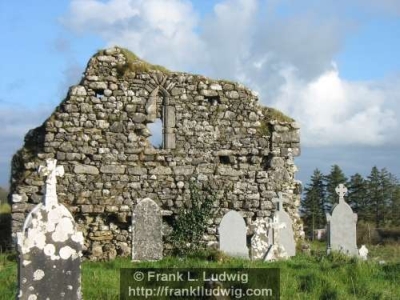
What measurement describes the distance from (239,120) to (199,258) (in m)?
4.52

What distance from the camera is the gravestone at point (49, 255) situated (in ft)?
21.2

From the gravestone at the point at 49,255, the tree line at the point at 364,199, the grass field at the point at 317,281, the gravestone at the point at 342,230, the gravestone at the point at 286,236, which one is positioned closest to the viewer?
the gravestone at the point at 49,255

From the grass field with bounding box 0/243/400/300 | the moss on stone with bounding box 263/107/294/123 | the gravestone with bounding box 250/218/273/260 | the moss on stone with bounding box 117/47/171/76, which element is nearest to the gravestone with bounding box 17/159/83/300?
the grass field with bounding box 0/243/400/300

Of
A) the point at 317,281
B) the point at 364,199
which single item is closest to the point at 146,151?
the point at 317,281

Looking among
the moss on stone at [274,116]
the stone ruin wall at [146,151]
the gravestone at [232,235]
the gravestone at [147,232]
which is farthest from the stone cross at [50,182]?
the moss on stone at [274,116]

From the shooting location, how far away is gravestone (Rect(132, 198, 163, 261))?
40.0 feet

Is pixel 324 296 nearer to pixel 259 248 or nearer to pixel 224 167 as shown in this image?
pixel 259 248

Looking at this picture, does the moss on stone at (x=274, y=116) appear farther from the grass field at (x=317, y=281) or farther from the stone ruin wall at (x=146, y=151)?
the grass field at (x=317, y=281)

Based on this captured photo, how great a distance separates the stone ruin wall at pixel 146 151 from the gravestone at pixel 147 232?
215cm

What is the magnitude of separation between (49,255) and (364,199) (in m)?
24.8

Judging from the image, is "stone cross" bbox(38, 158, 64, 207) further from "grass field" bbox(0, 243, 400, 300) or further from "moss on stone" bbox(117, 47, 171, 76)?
"moss on stone" bbox(117, 47, 171, 76)

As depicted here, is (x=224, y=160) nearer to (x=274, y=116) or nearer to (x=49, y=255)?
(x=274, y=116)

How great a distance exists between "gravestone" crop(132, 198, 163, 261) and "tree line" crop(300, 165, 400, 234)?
17.0 metres

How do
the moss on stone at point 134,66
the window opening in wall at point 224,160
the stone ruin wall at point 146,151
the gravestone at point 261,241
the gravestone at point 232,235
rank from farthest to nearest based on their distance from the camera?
the window opening in wall at point 224,160 → the moss on stone at point 134,66 → the stone ruin wall at point 146,151 → the gravestone at point 232,235 → the gravestone at point 261,241
